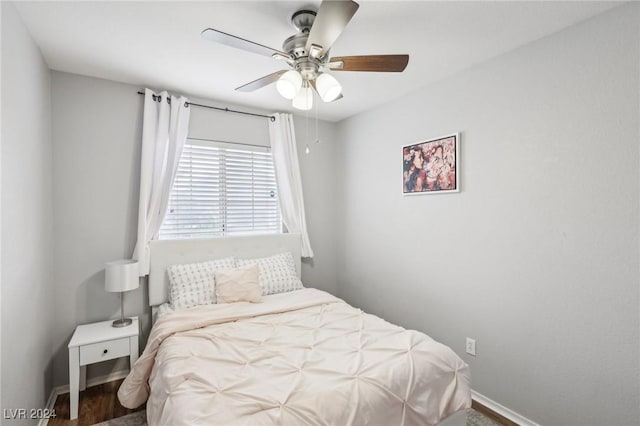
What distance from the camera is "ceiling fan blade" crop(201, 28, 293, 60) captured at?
1591 millimetres

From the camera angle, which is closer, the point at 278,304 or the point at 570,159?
the point at 570,159

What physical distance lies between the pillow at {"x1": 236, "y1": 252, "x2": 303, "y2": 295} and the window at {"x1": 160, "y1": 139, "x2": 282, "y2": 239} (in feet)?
1.48

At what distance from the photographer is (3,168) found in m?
1.60

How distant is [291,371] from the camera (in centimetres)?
165

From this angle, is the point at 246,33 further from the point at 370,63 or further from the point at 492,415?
the point at 492,415

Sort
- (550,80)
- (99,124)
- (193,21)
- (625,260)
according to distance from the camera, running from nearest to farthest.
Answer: (625,260)
(193,21)
(550,80)
(99,124)

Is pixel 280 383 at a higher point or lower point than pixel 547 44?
lower

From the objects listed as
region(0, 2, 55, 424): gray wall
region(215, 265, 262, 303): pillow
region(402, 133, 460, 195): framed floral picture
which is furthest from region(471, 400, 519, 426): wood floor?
region(0, 2, 55, 424): gray wall

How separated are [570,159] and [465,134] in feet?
2.56

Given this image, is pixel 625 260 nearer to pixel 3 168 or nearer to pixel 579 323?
pixel 579 323

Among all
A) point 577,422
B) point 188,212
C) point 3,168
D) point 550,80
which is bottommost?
point 577,422

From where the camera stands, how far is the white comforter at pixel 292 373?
139cm


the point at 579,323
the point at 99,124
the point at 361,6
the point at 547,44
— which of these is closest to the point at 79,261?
the point at 99,124

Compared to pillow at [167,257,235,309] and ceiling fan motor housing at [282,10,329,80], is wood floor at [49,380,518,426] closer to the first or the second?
pillow at [167,257,235,309]
